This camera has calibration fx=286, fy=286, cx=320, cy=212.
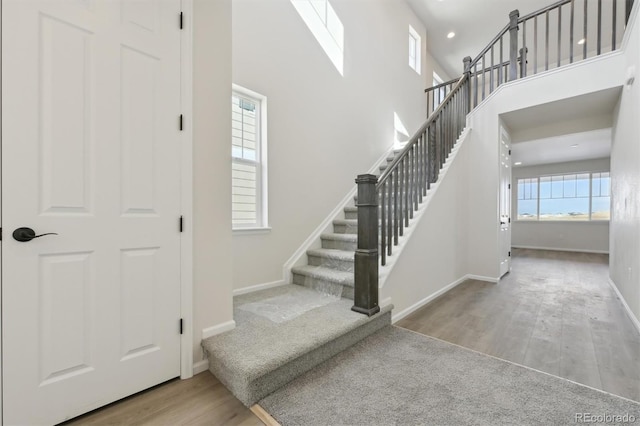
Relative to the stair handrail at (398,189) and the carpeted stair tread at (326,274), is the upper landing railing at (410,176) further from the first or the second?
the carpeted stair tread at (326,274)

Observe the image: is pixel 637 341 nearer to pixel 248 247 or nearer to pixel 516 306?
pixel 516 306

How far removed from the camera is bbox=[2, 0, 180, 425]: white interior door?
51.8 inches

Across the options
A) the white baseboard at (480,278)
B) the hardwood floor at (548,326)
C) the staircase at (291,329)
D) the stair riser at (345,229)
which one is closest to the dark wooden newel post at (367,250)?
the staircase at (291,329)

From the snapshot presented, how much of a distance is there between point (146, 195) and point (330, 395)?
1.57 m

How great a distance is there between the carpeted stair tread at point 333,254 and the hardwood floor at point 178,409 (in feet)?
5.58

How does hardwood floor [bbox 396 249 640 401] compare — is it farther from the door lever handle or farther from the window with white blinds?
the door lever handle

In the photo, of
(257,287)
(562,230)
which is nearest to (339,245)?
(257,287)

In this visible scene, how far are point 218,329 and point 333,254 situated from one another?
1.56 m

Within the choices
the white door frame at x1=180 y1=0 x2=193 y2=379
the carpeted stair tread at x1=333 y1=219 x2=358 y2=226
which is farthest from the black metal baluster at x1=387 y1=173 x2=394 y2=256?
the white door frame at x1=180 y1=0 x2=193 y2=379

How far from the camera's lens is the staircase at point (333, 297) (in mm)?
1703

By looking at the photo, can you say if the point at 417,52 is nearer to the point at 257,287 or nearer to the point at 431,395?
the point at 257,287

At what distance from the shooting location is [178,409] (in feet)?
5.04

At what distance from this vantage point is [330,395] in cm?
162

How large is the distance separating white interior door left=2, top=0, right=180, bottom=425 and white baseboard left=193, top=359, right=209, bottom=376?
159 mm
